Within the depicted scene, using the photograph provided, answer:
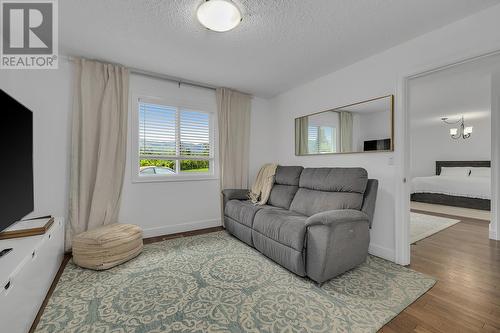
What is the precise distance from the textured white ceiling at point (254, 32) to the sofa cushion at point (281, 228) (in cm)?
184

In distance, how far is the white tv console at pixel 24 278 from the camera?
1059 millimetres

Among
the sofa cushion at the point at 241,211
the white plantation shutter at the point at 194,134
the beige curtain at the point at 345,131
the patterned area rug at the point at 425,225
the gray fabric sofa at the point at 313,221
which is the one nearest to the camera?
the gray fabric sofa at the point at 313,221

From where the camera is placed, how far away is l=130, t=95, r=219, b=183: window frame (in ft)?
9.73

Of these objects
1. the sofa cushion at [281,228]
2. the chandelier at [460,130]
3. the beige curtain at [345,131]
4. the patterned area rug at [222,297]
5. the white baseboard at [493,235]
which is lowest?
the patterned area rug at [222,297]

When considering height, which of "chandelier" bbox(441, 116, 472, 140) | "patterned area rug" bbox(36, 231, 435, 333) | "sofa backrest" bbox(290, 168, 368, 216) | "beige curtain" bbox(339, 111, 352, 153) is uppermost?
"chandelier" bbox(441, 116, 472, 140)

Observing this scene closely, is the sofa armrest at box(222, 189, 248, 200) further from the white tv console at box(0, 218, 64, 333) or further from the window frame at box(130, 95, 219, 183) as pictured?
the white tv console at box(0, 218, 64, 333)

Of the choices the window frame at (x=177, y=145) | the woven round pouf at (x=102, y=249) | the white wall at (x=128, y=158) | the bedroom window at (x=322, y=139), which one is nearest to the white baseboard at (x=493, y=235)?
the bedroom window at (x=322, y=139)

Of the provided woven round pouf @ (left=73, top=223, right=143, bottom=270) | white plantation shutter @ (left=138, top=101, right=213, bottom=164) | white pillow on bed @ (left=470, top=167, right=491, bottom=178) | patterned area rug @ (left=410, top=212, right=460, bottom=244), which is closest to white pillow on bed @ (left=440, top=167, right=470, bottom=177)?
white pillow on bed @ (left=470, top=167, right=491, bottom=178)

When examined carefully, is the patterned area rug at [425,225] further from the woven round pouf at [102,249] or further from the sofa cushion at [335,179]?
the woven round pouf at [102,249]

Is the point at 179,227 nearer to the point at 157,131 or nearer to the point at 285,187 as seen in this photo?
the point at 157,131

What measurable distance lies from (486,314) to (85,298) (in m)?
2.97

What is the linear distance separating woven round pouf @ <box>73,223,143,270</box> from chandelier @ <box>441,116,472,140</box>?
7745 millimetres

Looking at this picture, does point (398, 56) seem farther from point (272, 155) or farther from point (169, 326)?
point (169, 326)

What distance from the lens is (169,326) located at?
4.66 feet
